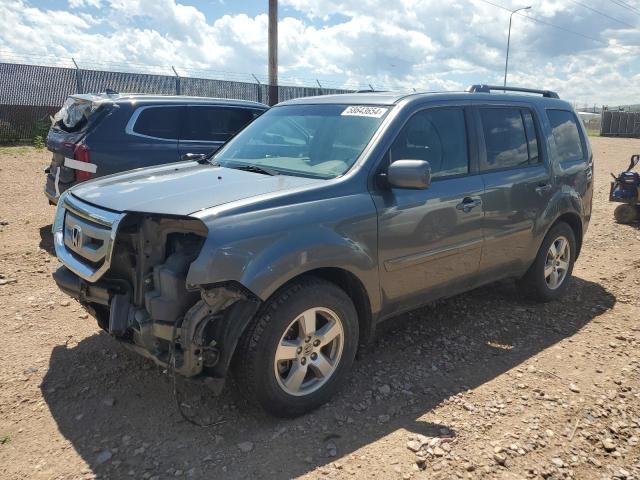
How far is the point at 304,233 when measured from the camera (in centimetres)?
310

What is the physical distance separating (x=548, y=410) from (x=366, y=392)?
44.6 inches

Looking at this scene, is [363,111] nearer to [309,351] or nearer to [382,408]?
[309,351]

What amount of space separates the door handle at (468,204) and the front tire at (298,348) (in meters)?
1.21

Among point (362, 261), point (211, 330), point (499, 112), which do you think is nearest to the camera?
point (211, 330)

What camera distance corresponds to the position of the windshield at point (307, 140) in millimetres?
3688

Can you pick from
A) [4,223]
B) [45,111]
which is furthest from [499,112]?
[45,111]

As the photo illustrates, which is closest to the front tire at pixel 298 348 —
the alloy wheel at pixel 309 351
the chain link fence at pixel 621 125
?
the alloy wheel at pixel 309 351

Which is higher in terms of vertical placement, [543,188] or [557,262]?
[543,188]

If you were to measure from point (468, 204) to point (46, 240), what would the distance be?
16.9 feet

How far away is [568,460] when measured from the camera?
296 centimetres

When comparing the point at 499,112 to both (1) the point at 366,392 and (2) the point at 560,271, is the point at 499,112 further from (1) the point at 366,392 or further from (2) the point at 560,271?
(1) the point at 366,392

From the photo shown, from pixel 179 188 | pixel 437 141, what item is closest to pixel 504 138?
pixel 437 141

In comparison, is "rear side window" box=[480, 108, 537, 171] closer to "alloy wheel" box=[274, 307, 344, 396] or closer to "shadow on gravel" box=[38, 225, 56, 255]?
"alloy wheel" box=[274, 307, 344, 396]

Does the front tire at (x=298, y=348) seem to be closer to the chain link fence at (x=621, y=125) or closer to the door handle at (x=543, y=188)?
the door handle at (x=543, y=188)
